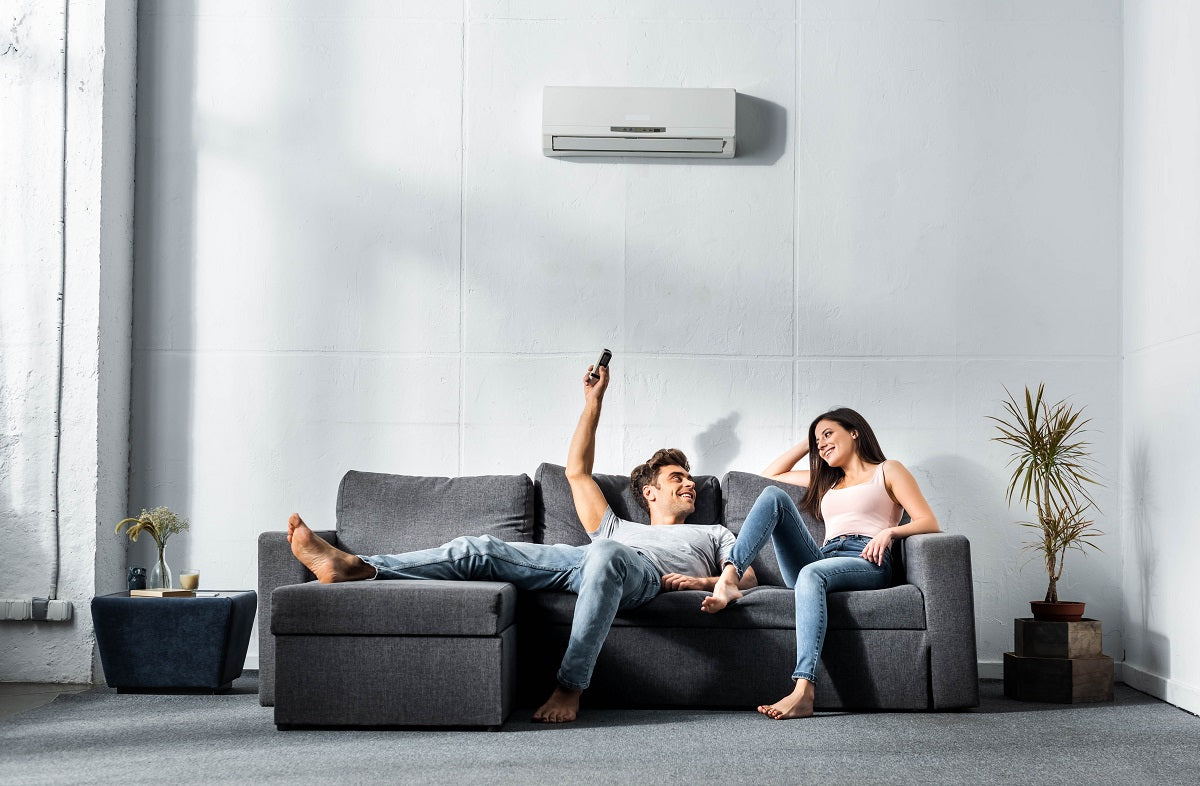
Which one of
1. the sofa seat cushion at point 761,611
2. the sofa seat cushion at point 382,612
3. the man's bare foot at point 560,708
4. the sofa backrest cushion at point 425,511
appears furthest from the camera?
the sofa backrest cushion at point 425,511

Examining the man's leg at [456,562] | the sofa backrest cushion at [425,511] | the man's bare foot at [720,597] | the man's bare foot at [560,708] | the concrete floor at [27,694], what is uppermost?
the sofa backrest cushion at [425,511]

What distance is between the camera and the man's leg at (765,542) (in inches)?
134

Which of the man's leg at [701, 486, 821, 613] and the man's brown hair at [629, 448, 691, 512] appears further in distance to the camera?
the man's brown hair at [629, 448, 691, 512]

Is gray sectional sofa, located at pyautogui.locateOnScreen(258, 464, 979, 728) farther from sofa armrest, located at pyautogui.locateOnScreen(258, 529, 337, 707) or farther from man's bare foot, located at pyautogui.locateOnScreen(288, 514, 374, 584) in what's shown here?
man's bare foot, located at pyautogui.locateOnScreen(288, 514, 374, 584)

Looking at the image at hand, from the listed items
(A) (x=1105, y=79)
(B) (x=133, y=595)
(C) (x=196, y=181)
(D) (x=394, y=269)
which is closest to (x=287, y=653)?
(B) (x=133, y=595)

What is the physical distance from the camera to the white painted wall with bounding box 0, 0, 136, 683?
13.6 feet

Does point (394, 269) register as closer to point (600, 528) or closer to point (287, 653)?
point (600, 528)

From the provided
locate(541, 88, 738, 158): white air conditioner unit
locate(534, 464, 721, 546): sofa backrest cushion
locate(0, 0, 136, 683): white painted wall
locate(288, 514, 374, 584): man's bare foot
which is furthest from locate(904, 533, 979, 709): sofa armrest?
locate(0, 0, 136, 683): white painted wall

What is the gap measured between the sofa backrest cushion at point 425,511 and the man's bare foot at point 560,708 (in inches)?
31.5

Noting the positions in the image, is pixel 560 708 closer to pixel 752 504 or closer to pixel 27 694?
pixel 752 504

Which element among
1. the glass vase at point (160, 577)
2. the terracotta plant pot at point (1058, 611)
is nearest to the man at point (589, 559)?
the glass vase at point (160, 577)

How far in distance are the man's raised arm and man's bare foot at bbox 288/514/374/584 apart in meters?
0.94

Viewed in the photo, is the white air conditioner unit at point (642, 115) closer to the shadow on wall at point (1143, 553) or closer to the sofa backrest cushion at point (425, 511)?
the sofa backrest cushion at point (425, 511)

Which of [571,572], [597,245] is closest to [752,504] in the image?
[571,572]
